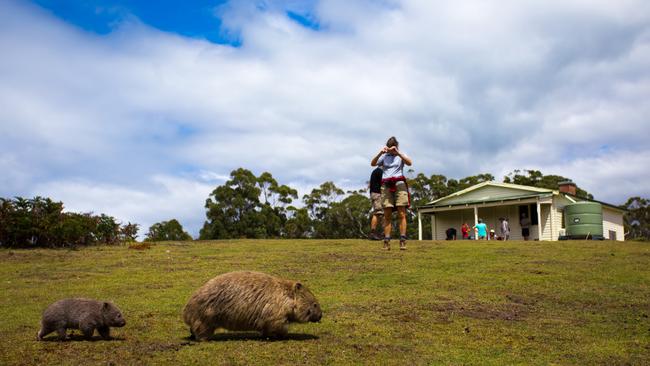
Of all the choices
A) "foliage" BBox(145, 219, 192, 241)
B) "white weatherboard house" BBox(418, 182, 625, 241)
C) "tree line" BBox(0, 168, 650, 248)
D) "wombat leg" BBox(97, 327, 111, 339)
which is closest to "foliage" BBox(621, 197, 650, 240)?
"tree line" BBox(0, 168, 650, 248)

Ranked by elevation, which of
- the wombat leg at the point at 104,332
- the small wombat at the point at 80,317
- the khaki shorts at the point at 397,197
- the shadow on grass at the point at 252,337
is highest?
the khaki shorts at the point at 397,197

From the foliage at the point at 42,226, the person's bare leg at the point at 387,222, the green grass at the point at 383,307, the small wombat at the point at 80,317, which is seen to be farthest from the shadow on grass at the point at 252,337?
the foliage at the point at 42,226

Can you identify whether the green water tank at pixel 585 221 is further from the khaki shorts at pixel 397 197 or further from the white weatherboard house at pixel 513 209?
the khaki shorts at pixel 397 197

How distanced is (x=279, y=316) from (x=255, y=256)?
10367 mm

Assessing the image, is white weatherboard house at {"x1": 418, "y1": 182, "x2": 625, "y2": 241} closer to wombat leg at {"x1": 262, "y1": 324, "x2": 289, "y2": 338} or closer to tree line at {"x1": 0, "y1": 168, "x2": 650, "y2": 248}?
tree line at {"x1": 0, "y1": 168, "x2": 650, "y2": 248}

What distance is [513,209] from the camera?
4588 cm

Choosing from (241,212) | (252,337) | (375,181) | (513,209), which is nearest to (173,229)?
(241,212)

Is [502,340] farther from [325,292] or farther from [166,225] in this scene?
[166,225]

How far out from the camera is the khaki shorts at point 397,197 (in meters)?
17.1

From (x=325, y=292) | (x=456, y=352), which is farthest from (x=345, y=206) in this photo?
(x=456, y=352)

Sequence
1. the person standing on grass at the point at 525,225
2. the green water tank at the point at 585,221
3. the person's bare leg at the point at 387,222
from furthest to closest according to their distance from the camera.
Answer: the person standing on grass at the point at 525,225, the green water tank at the point at 585,221, the person's bare leg at the point at 387,222

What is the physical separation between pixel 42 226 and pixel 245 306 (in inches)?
767

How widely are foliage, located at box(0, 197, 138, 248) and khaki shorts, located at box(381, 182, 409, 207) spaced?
14.3 meters

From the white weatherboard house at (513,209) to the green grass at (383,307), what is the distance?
24.6 metres
